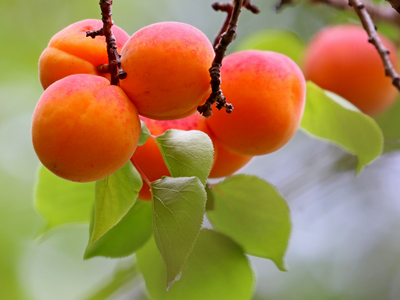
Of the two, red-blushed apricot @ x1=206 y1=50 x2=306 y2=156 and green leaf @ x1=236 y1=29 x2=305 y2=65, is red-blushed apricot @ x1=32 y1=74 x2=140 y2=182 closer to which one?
red-blushed apricot @ x1=206 y1=50 x2=306 y2=156

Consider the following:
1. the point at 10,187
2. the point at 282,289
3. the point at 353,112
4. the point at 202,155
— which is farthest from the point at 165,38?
the point at 282,289

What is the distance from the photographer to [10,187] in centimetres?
232

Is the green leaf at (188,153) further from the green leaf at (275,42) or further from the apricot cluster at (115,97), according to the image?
the green leaf at (275,42)

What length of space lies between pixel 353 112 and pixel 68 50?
1.83 feet

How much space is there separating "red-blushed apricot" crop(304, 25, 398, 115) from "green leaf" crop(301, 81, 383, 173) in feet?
1.58

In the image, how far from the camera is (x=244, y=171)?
2201 millimetres

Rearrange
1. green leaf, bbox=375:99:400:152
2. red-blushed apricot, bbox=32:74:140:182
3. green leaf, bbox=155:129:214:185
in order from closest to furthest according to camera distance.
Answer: red-blushed apricot, bbox=32:74:140:182 → green leaf, bbox=155:129:214:185 → green leaf, bbox=375:99:400:152

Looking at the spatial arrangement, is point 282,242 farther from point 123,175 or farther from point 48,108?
point 48,108

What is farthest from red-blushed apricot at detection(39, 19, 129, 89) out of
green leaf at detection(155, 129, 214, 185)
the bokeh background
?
the bokeh background

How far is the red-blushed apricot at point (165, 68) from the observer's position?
1.65ft

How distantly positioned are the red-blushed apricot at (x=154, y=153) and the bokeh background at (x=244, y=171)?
3.44 ft

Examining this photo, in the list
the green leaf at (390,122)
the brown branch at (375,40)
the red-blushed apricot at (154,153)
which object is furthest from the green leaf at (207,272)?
the green leaf at (390,122)

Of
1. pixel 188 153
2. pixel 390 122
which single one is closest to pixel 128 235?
pixel 188 153

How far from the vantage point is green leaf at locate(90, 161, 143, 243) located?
2.02ft
